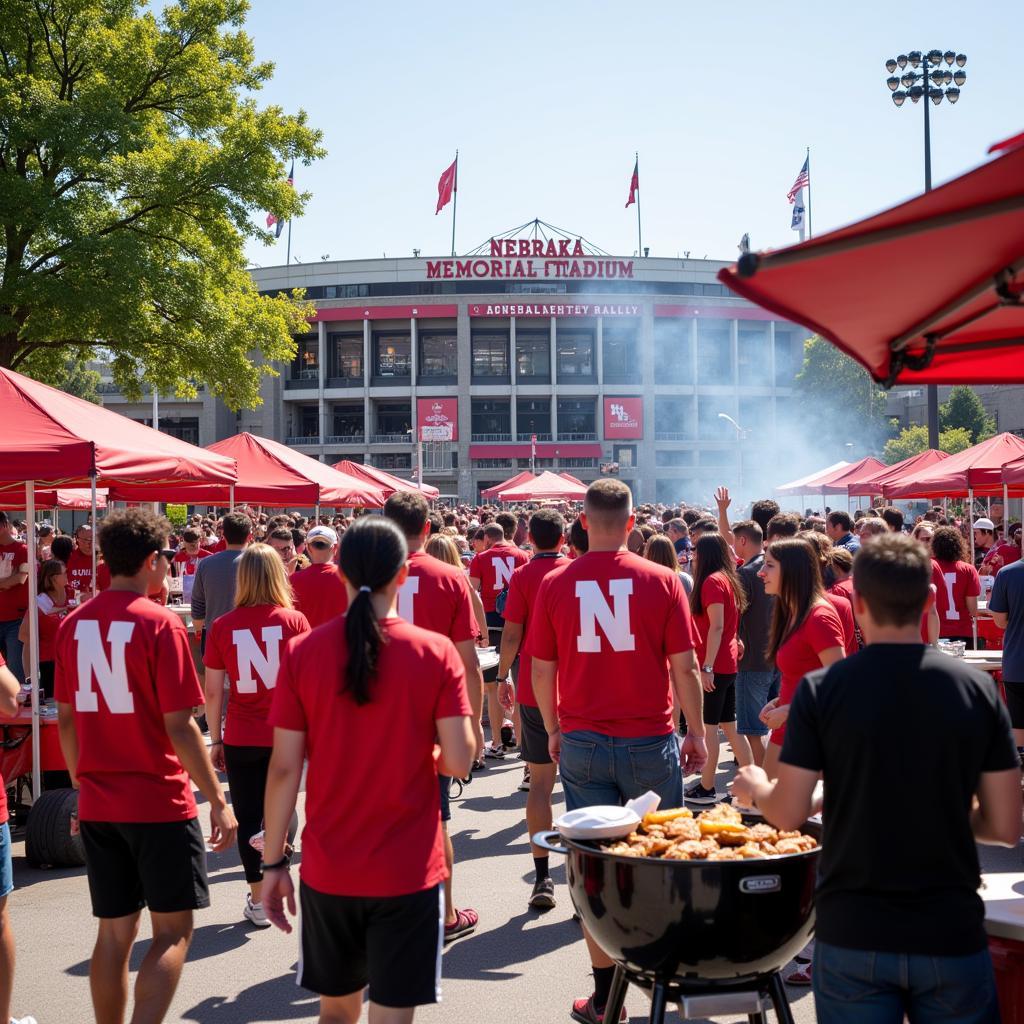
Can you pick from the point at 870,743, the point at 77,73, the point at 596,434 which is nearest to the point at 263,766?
the point at 870,743

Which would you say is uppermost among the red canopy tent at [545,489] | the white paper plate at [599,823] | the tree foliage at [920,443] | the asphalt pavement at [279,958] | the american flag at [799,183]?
the american flag at [799,183]

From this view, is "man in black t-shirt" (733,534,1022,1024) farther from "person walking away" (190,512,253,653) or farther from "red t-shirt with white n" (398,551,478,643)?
"person walking away" (190,512,253,653)

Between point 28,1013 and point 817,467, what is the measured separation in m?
68.0

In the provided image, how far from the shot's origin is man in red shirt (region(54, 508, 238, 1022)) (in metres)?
3.99

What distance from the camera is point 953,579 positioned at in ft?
32.8

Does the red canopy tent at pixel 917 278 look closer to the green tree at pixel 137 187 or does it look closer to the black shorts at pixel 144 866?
the black shorts at pixel 144 866

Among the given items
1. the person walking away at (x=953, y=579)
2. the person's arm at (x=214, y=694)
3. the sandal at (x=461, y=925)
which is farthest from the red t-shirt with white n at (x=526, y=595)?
the person walking away at (x=953, y=579)

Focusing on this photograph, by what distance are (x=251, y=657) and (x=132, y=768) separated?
6.09 feet

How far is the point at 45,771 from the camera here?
8070mm

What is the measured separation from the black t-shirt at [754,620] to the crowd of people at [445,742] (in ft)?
3.04

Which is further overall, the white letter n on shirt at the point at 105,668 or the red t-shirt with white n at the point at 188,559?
the red t-shirt with white n at the point at 188,559

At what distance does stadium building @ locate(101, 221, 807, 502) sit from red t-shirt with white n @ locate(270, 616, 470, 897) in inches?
2508

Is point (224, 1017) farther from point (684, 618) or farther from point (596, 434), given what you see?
point (596, 434)

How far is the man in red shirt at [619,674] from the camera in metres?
4.64
